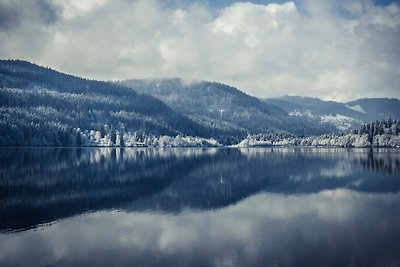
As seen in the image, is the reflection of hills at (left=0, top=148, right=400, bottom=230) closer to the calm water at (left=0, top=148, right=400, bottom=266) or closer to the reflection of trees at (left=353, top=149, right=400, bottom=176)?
the calm water at (left=0, top=148, right=400, bottom=266)

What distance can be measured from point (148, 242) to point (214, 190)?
3819cm

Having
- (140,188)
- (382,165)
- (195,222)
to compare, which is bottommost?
(195,222)

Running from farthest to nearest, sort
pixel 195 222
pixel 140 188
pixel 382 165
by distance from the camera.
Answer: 1. pixel 382 165
2. pixel 140 188
3. pixel 195 222

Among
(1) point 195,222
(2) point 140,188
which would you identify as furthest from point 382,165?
(1) point 195,222

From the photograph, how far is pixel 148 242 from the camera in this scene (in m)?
38.6

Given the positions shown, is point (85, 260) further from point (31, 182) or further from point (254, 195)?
point (31, 182)

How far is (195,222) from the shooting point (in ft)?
158

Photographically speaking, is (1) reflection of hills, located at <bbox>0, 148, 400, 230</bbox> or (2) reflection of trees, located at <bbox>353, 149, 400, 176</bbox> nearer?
(1) reflection of hills, located at <bbox>0, 148, 400, 230</bbox>

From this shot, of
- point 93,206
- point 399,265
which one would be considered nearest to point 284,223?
point 399,265

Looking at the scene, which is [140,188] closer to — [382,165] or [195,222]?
[195,222]

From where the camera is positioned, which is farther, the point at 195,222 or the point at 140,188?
the point at 140,188

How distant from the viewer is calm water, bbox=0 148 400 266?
34281 mm

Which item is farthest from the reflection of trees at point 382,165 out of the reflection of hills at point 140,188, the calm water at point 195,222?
the calm water at point 195,222

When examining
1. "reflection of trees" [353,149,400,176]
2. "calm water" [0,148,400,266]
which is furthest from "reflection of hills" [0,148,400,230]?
"reflection of trees" [353,149,400,176]
